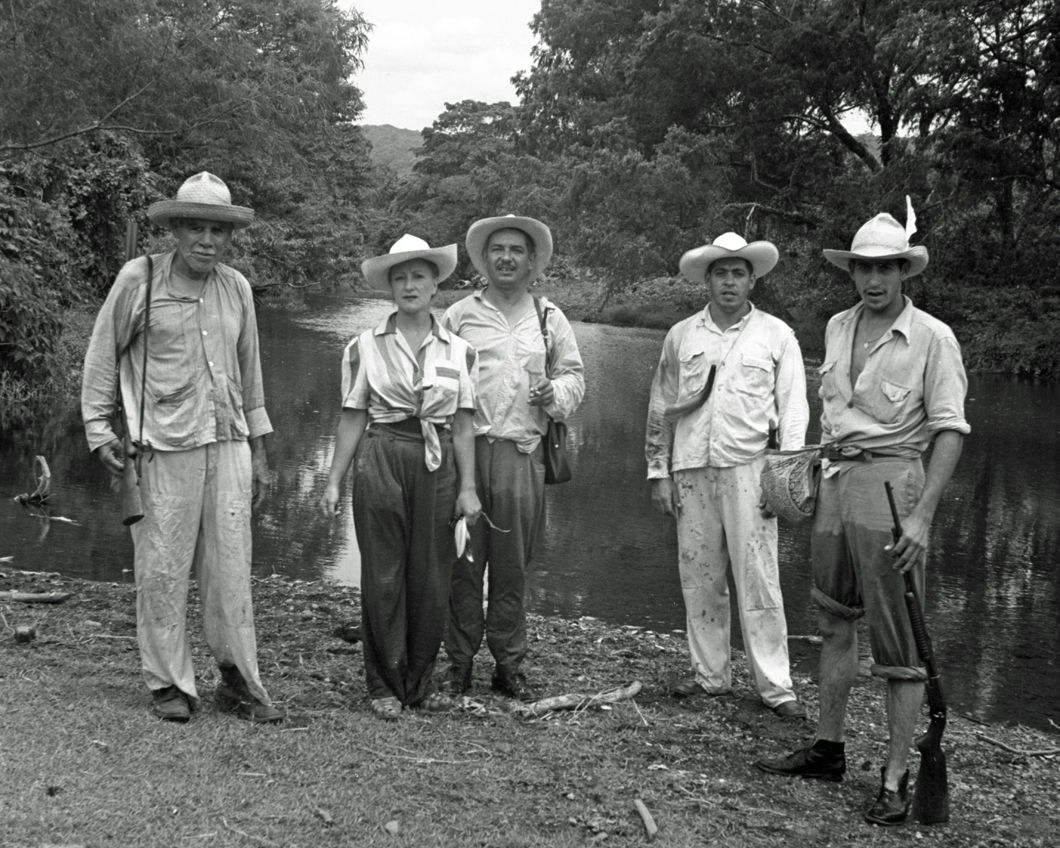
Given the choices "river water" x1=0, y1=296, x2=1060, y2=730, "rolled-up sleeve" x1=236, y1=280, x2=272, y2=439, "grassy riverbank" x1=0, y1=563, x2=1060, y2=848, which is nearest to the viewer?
"grassy riverbank" x1=0, y1=563, x2=1060, y2=848

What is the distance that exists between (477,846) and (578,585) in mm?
5106

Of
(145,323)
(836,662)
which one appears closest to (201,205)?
(145,323)

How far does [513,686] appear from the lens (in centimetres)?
532

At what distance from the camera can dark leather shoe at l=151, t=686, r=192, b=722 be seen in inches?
180

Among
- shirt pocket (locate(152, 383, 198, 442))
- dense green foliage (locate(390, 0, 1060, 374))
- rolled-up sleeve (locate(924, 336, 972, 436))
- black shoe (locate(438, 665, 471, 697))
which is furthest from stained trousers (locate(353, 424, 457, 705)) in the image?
dense green foliage (locate(390, 0, 1060, 374))

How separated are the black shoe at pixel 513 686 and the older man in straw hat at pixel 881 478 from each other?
1187 millimetres

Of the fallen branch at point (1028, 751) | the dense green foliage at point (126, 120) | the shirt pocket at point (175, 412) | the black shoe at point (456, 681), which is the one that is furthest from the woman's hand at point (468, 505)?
the dense green foliage at point (126, 120)

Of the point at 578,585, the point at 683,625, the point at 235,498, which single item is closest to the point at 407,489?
the point at 235,498

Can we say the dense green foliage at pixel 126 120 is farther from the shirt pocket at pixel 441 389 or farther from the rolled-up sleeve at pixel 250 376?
the shirt pocket at pixel 441 389

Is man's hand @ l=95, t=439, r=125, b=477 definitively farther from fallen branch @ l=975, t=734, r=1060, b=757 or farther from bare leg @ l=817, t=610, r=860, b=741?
fallen branch @ l=975, t=734, r=1060, b=757

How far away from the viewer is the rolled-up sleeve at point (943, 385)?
4.20m

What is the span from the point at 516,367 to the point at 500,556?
798 millimetres

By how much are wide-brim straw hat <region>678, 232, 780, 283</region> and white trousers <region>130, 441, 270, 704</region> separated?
2.18 meters

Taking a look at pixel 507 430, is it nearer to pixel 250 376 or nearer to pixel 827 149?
pixel 250 376
